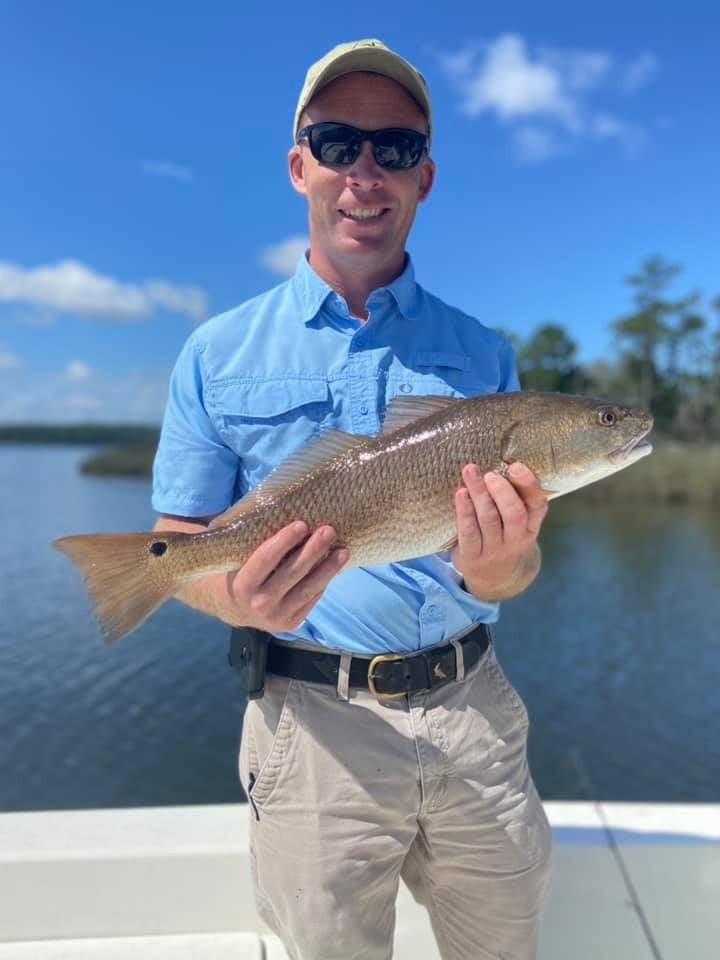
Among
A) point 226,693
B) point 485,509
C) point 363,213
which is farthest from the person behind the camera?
point 226,693

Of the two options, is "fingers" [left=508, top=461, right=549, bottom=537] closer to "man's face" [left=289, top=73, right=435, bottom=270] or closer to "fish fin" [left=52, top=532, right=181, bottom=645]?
"man's face" [left=289, top=73, right=435, bottom=270]

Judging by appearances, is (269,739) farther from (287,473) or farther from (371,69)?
(371,69)

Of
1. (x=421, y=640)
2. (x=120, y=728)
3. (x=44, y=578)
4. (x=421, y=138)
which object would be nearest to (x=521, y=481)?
(x=421, y=640)

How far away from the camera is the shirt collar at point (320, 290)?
2.82m

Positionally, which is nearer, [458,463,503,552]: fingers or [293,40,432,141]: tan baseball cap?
[458,463,503,552]: fingers

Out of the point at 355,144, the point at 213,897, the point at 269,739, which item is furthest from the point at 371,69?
the point at 213,897

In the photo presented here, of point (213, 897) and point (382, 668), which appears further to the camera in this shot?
point (213, 897)

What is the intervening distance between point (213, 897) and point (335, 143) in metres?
3.57

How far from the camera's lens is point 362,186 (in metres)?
2.71

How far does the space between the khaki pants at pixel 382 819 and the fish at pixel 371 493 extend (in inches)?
22.5

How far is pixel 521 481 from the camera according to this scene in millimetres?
2594

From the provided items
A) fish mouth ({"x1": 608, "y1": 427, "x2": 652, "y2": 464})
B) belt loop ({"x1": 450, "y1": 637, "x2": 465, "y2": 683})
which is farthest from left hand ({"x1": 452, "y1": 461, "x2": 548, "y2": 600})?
fish mouth ({"x1": 608, "y1": 427, "x2": 652, "y2": 464})

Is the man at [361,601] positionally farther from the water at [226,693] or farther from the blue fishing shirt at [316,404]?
the water at [226,693]

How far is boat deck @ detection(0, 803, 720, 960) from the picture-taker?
349 centimetres
